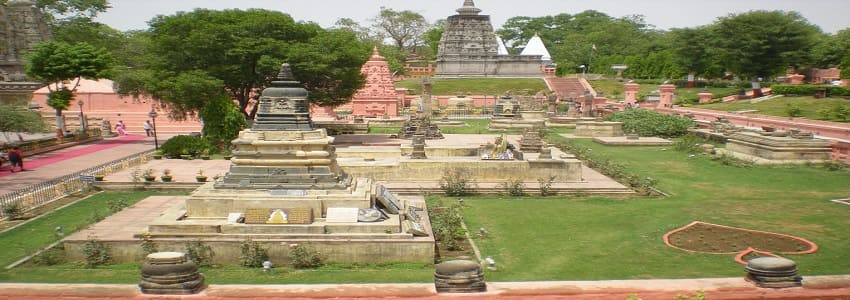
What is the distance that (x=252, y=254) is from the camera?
1116 centimetres

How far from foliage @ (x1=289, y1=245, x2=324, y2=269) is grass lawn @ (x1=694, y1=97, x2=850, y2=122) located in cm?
3095

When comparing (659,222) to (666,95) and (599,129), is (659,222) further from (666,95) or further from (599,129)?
(666,95)

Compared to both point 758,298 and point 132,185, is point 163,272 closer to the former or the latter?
point 758,298

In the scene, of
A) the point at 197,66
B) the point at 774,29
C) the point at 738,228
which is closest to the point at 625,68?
the point at 774,29

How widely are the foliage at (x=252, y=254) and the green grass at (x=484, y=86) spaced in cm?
5179

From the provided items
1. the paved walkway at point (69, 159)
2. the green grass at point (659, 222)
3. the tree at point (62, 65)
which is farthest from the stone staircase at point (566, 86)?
the tree at point (62, 65)

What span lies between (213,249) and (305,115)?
3806 mm

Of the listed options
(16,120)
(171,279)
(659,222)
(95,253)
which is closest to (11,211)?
(95,253)

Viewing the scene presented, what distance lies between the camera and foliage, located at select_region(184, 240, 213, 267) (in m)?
11.2

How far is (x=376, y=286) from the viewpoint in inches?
300

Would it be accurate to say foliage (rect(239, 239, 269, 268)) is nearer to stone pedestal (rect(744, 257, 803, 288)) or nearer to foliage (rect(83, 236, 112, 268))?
foliage (rect(83, 236, 112, 268))

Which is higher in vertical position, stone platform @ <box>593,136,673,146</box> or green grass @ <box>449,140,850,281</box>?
stone platform @ <box>593,136,673,146</box>

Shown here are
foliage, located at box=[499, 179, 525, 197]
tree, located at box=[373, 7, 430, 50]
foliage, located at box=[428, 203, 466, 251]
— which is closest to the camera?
foliage, located at box=[428, 203, 466, 251]

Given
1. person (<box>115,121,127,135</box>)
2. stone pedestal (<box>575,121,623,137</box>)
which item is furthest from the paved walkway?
stone pedestal (<box>575,121,623,137</box>)
